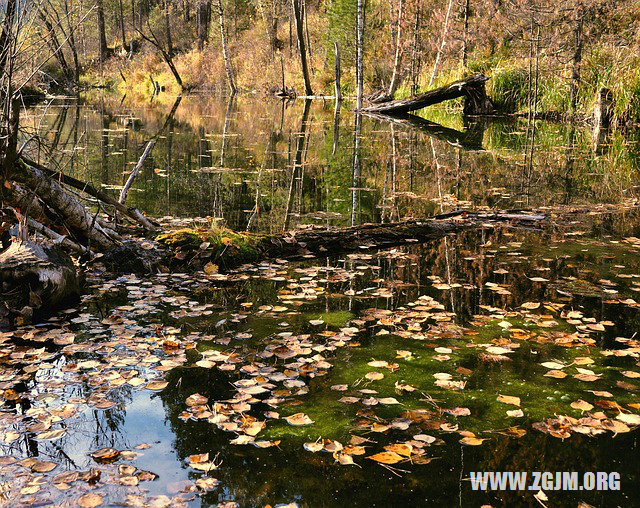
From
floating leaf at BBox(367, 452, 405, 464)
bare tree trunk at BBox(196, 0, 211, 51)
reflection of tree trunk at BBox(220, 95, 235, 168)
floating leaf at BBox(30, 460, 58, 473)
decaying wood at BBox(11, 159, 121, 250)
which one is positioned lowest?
floating leaf at BBox(367, 452, 405, 464)

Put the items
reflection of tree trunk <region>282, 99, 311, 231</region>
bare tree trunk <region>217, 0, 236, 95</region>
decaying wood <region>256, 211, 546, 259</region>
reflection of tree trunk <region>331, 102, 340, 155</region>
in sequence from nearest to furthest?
decaying wood <region>256, 211, 546, 259</region> < reflection of tree trunk <region>282, 99, 311, 231</region> < reflection of tree trunk <region>331, 102, 340, 155</region> < bare tree trunk <region>217, 0, 236, 95</region>

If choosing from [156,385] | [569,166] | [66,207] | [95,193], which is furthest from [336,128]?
[156,385]

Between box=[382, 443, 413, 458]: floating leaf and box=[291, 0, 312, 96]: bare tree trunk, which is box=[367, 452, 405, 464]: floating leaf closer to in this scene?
box=[382, 443, 413, 458]: floating leaf

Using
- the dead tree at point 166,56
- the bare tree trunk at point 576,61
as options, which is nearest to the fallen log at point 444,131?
the bare tree trunk at point 576,61

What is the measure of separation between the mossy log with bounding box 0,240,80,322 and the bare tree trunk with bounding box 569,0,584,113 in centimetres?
1699

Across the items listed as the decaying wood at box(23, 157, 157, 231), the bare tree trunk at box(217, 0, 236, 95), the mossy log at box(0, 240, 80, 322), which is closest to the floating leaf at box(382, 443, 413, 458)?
the mossy log at box(0, 240, 80, 322)

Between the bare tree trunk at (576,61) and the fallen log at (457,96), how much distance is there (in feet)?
9.25

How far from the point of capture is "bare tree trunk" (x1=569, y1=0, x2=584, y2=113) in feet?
58.3

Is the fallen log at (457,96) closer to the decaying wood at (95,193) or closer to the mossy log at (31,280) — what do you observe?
the decaying wood at (95,193)

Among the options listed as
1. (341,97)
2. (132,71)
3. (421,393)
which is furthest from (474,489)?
(132,71)

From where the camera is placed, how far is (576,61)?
58.7ft

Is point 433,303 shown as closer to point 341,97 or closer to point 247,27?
point 341,97

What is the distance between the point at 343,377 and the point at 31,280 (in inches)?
98.4

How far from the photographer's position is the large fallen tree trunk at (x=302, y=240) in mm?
5844
